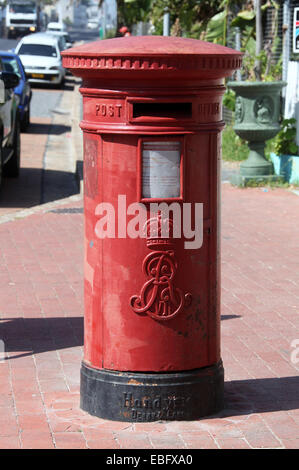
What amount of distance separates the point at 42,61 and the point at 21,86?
36.8ft

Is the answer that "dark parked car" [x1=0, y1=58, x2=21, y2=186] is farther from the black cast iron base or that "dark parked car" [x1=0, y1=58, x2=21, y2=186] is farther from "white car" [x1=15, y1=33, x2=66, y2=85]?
"white car" [x1=15, y1=33, x2=66, y2=85]

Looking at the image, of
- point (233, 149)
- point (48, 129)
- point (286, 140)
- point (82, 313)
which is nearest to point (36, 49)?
point (48, 129)

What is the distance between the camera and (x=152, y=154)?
4.71 metres

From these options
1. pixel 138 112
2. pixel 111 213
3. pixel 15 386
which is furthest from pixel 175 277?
pixel 15 386

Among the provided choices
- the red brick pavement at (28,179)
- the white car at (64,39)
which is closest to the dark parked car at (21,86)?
the red brick pavement at (28,179)

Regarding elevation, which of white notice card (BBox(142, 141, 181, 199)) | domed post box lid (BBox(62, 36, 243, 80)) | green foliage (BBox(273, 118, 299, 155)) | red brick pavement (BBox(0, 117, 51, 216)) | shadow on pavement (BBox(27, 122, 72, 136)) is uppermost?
domed post box lid (BBox(62, 36, 243, 80))

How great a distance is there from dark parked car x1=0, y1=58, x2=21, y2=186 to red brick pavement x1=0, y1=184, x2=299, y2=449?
7.83 ft

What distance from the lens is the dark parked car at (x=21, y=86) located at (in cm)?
2067

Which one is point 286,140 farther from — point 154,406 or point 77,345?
point 154,406

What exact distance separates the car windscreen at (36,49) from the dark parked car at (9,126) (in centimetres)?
1918

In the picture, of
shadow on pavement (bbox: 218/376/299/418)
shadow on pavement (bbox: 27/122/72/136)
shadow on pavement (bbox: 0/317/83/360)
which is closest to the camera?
shadow on pavement (bbox: 218/376/299/418)

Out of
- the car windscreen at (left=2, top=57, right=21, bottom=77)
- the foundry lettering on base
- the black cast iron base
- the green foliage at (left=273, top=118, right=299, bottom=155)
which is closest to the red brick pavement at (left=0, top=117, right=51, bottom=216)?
the car windscreen at (left=2, top=57, right=21, bottom=77)

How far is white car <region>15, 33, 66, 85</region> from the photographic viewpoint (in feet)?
105

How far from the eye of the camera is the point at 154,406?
16.1 ft
